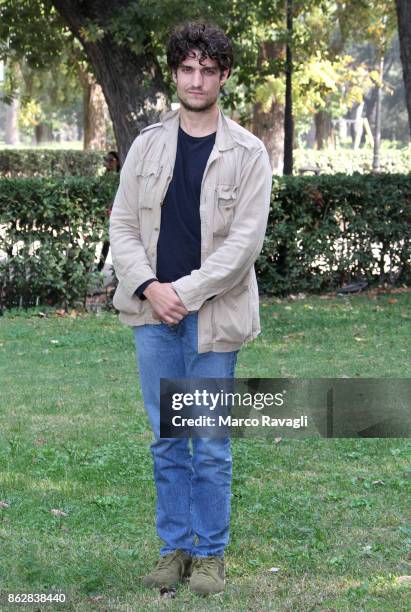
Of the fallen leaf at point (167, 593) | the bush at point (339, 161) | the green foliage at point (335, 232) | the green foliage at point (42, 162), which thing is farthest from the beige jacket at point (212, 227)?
the bush at point (339, 161)

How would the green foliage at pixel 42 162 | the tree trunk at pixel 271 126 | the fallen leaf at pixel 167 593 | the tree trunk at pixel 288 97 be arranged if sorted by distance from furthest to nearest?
1. the green foliage at pixel 42 162
2. the tree trunk at pixel 271 126
3. the tree trunk at pixel 288 97
4. the fallen leaf at pixel 167 593

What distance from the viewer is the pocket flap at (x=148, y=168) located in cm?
430

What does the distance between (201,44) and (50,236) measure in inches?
355

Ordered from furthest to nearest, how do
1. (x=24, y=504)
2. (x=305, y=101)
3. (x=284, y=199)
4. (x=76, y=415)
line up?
(x=305, y=101) → (x=284, y=199) → (x=76, y=415) → (x=24, y=504)

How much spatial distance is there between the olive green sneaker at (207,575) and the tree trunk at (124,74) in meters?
10.2

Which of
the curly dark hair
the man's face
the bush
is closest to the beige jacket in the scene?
the man's face

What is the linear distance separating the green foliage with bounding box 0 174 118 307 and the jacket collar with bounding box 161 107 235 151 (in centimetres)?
864

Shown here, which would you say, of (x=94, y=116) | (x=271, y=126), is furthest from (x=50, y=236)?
(x=94, y=116)

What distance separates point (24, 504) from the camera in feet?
19.2

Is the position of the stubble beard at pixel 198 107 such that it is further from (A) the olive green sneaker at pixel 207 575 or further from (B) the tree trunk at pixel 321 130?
(B) the tree trunk at pixel 321 130

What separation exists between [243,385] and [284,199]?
9753 millimetres

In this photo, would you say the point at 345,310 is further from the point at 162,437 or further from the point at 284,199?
the point at 162,437

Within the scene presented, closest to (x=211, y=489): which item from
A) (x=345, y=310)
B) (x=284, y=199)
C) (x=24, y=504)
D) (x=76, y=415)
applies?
(x=24, y=504)

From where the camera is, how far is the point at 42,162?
3700cm
